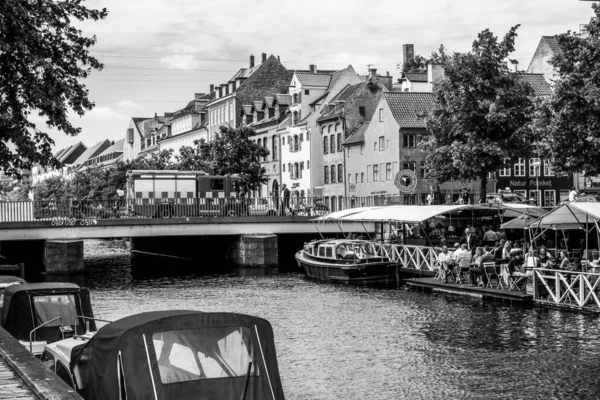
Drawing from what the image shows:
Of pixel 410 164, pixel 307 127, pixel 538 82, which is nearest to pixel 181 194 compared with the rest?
pixel 410 164

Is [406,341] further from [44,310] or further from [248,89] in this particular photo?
[248,89]

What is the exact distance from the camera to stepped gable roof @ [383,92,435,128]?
80.8 meters

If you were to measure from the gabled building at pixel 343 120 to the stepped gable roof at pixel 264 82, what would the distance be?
1025 inches

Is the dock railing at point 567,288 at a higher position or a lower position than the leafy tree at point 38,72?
lower

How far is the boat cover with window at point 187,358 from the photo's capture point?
12.5 meters

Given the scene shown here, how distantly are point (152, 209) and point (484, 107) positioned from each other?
23.0 metres

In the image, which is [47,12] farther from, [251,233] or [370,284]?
[251,233]

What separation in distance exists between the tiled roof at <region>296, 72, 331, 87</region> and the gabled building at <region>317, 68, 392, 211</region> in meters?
5.62

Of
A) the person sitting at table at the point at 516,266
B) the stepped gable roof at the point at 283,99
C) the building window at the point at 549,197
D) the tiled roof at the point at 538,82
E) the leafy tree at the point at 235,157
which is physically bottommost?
the person sitting at table at the point at 516,266

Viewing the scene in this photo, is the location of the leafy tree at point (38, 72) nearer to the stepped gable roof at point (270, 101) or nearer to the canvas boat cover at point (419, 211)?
the canvas boat cover at point (419, 211)

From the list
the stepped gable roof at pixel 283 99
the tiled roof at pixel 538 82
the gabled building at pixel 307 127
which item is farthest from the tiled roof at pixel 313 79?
the tiled roof at pixel 538 82

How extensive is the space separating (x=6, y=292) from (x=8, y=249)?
5044 cm

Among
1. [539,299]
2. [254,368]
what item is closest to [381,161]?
[539,299]

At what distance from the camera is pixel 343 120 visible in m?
92.2
